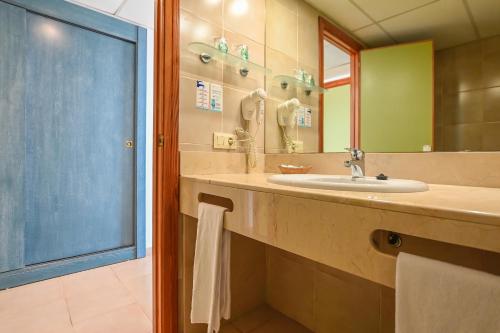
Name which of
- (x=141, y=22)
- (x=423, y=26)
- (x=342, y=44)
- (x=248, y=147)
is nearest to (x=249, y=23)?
(x=342, y=44)

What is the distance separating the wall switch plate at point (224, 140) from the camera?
4.04 feet

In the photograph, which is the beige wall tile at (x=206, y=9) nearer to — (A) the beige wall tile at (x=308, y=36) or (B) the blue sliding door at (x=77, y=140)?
(A) the beige wall tile at (x=308, y=36)

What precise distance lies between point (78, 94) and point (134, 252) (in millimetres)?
1379

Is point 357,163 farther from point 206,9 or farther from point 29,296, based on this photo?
point 29,296

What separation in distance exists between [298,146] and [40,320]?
170cm

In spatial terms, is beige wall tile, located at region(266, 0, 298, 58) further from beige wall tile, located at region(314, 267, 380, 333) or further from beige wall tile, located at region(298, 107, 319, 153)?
beige wall tile, located at region(314, 267, 380, 333)

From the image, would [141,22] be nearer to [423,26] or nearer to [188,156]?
[188,156]

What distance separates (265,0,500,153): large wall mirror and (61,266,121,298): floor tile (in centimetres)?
149

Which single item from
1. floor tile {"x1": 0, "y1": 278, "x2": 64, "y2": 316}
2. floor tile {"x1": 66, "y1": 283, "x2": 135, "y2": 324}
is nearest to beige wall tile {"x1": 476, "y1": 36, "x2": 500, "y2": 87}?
floor tile {"x1": 66, "y1": 283, "x2": 135, "y2": 324}

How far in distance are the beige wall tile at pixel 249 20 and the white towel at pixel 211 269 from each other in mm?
982

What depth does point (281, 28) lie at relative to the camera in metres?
1.50

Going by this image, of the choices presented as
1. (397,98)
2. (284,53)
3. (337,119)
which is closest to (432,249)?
(397,98)

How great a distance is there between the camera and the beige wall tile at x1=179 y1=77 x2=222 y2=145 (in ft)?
3.66

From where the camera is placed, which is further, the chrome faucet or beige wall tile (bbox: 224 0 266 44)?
beige wall tile (bbox: 224 0 266 44)
